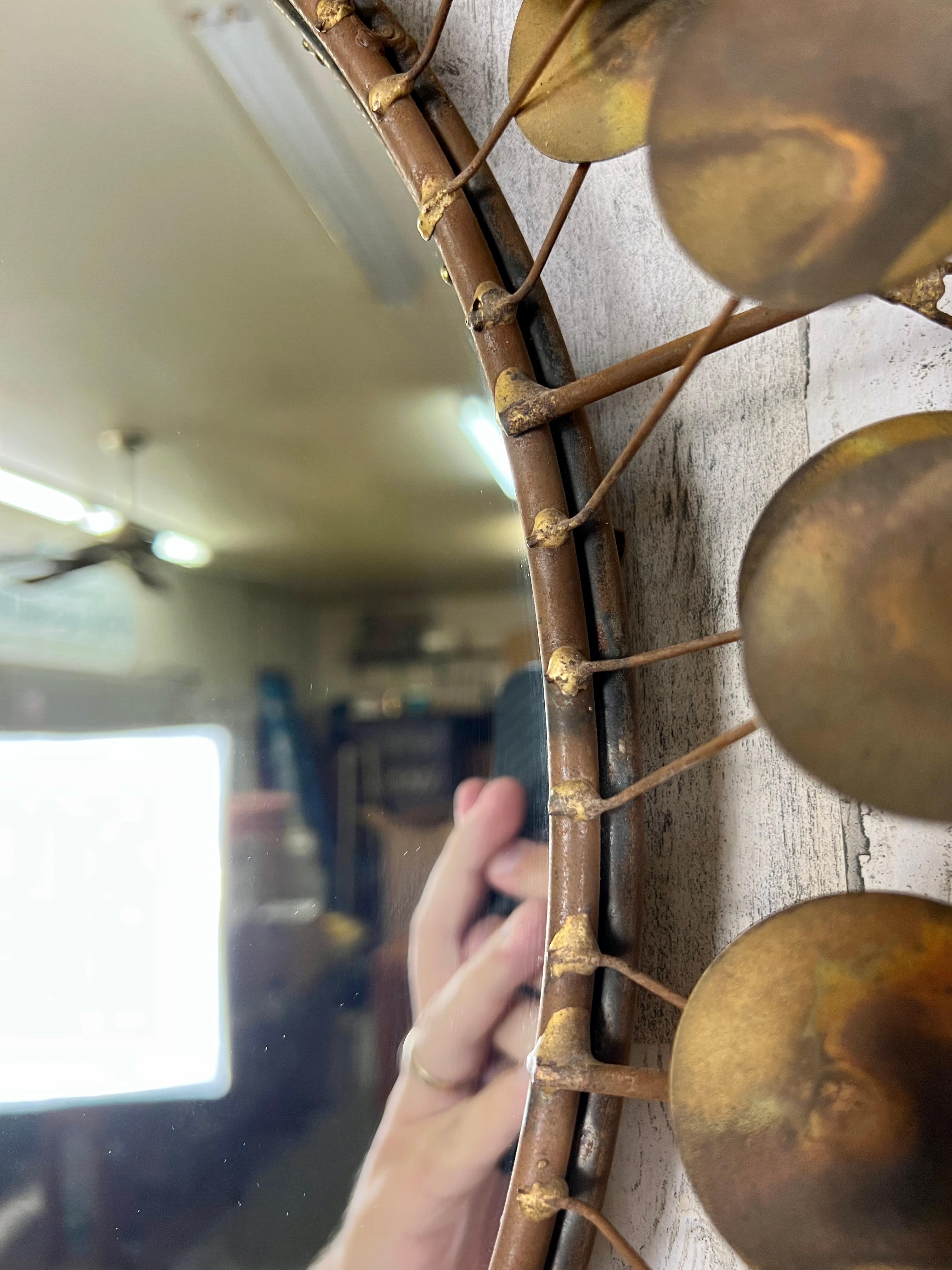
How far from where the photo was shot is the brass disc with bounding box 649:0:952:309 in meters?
0.25

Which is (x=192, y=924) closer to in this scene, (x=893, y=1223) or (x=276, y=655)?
(x=276, y=655)

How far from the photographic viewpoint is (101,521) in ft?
1.69

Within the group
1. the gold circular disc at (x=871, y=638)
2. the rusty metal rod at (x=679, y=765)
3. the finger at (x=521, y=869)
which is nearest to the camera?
the gold circular disc at (x=871, y=638)

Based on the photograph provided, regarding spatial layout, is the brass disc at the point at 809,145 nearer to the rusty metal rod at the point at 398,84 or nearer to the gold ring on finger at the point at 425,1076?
the rusty metal rod at the point at 398,84

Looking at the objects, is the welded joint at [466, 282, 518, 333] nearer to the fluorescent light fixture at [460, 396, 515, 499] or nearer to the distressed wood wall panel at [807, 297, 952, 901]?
the fluorescent light fixture at [460, 396, 515, 499]

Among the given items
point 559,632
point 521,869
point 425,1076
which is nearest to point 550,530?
point 559,632

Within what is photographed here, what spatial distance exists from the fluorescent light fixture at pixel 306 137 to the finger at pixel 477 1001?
358 millimetres

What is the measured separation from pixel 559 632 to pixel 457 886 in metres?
0.14

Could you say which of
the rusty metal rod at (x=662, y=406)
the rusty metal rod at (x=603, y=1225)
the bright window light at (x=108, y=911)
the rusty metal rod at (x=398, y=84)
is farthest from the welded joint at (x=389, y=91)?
the rusty metal rod at (x=603, y=1225)

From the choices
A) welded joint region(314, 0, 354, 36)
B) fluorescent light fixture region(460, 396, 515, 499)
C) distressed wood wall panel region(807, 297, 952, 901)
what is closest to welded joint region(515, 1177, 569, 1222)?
distressed wood wall panel region(807, 297, 952, 901)

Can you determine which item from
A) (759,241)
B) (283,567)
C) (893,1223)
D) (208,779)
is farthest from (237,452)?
(893,1223)

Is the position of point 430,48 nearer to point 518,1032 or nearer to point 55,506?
point 55,506

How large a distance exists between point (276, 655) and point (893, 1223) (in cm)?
36

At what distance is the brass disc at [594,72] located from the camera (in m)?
0.38
